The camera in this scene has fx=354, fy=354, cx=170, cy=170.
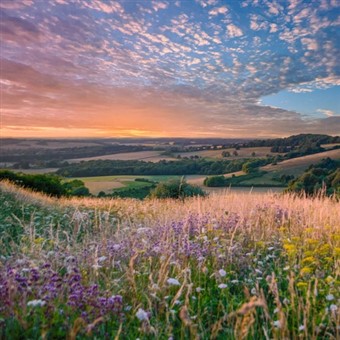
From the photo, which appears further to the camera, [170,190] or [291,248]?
[170,190]

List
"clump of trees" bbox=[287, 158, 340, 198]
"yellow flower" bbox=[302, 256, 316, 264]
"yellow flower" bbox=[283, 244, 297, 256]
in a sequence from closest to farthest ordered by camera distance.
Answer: "yellow flower" bbox=[302, 256, 316, 264] < "yellow flower" bbox=[283, 244, 297, 256] < "clump of trees" bbox=[287, 158, 340, 198]

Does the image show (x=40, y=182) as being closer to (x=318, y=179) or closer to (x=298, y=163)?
(x=318, y=179)

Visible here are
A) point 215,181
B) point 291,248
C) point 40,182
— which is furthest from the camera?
point 215,181

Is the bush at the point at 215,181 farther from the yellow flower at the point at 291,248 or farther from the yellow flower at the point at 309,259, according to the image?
the yellow flower at the point at 291,248

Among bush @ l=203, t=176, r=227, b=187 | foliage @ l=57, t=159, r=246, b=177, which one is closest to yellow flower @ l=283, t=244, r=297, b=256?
bush @ l=203, t=176, r=227, b=187

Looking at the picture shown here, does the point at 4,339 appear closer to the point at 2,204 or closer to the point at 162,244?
the point at 162,244

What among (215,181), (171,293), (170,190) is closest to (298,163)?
(215,181)

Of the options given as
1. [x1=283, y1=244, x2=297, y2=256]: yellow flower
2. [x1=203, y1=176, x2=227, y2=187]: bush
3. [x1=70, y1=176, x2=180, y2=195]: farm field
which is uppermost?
[x1=283, y1=244, x2=297, y2=256]: yellow flower

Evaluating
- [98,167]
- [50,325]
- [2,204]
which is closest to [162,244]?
[50,325]

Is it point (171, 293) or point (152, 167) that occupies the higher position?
point (171, 293)

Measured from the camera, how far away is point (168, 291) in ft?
12.5

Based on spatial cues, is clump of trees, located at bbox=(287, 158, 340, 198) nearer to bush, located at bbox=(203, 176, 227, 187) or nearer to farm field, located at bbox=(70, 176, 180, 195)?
bush, located at bbox=(203, 176, 227, 187)

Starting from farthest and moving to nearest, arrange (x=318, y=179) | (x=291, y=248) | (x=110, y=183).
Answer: (x=110, y=183), (x=318, y=179), (x=291, y=248)

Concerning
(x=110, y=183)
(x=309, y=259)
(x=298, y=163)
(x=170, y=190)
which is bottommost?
(x=110, y=183)
